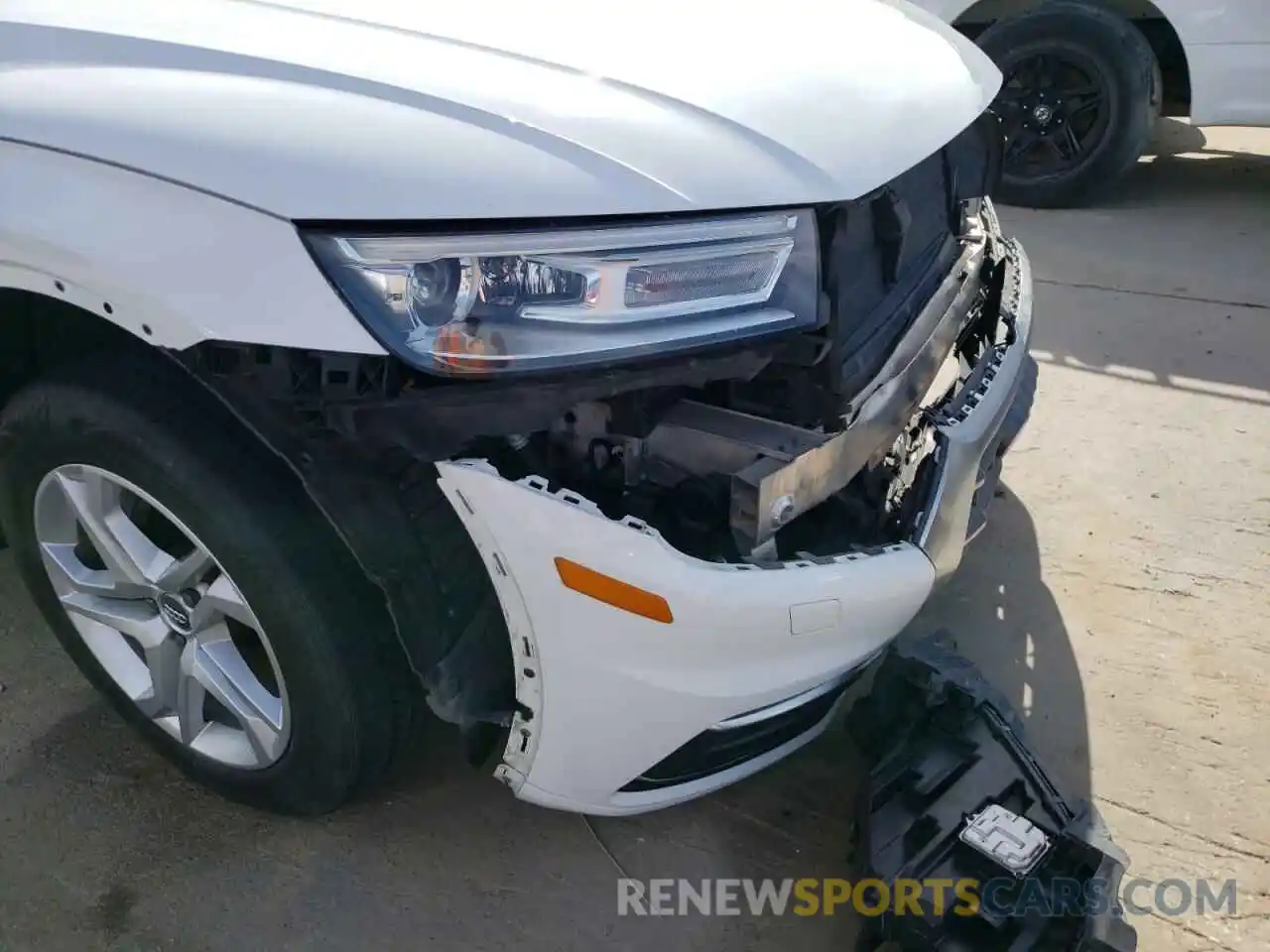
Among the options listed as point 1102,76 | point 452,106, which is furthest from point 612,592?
point 1102,76

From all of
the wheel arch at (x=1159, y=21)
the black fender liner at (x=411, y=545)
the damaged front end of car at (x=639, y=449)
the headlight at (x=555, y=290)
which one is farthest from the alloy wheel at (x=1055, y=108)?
the black fender liner at (x=411, y=545)

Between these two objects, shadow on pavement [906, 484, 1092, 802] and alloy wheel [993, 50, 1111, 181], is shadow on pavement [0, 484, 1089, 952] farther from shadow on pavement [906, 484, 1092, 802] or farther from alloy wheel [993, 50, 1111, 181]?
alloy wheel [993, 50, 1111, 181]

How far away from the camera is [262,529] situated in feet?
5.65

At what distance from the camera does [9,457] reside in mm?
1977

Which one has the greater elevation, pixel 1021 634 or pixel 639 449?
pixel 639 449

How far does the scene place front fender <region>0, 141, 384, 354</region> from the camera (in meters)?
1.46

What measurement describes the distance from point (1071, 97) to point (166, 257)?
5096 mm

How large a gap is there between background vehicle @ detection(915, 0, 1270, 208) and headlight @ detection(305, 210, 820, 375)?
14.6 ft

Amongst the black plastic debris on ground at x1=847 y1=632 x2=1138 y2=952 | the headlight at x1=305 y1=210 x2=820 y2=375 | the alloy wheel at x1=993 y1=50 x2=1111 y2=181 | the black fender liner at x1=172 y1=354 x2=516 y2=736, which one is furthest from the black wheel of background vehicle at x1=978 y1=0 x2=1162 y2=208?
the black fender liner at x1=172 y1=354 x2=516 y2=736

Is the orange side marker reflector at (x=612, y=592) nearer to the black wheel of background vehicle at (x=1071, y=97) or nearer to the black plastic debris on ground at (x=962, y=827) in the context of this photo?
the black plastic debris on ground at (x=962, y=827)

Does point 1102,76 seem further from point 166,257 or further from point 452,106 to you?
point 166,257

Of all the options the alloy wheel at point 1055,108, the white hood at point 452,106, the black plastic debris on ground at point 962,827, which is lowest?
Result: the black plastic debris on ground at point 962,827

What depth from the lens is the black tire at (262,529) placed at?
5.67ft

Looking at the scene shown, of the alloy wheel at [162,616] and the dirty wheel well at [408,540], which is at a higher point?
the dirty wheel well at [408,540]
